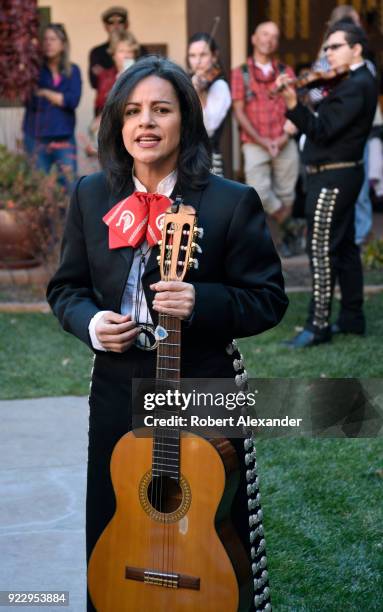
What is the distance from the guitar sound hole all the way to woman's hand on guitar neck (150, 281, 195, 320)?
1.46 ft

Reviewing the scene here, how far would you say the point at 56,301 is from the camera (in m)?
3.61

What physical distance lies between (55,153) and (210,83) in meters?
2.77

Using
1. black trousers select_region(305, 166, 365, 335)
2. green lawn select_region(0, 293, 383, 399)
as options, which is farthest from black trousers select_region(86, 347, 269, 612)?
black trousers select_region(305, 166, 365, 335)

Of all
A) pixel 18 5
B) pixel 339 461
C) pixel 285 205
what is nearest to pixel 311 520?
pixel 339 461

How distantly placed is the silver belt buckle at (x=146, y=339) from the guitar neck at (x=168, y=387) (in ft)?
0.34

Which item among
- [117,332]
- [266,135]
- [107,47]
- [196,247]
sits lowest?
[266,135]

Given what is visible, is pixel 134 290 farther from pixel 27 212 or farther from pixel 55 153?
pixel 55 153

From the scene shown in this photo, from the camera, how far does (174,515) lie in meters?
Answer: 3.21

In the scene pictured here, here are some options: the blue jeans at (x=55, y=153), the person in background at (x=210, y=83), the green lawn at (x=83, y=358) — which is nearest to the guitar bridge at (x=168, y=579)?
the green lawn at (x=83, y=358)

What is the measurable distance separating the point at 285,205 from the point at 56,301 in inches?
315

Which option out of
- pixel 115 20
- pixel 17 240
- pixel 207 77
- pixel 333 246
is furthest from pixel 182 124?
pixel 115 20

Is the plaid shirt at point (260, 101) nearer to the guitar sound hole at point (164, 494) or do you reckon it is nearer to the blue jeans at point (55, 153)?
the blue jeans at point (55, 153)

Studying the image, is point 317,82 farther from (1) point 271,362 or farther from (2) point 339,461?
(2) point 339,461

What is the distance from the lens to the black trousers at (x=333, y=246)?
789cm
